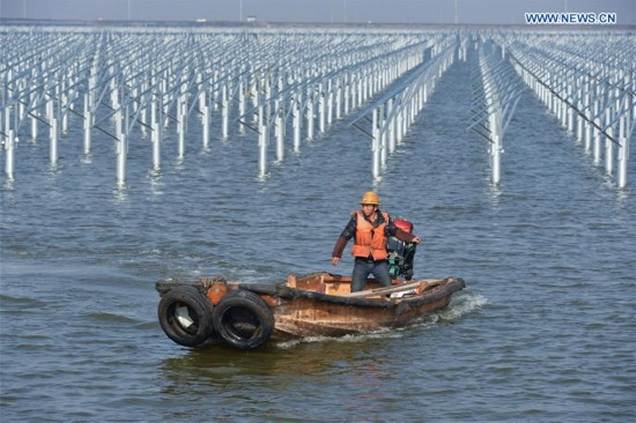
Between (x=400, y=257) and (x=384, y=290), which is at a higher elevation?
(x=400, y=257)

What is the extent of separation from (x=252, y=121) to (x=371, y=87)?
17.8m

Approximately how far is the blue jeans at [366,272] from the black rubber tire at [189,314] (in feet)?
10.1

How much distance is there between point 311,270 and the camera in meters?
34.4

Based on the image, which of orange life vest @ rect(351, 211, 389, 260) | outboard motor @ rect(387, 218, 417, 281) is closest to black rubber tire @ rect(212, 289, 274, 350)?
orange life vest @ rect(351, 211, 389, 260)

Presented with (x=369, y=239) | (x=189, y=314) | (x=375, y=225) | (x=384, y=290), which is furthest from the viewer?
(x=384, y=290)

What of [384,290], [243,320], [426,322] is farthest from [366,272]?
[243,320]

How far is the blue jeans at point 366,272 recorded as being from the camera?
27.2 m

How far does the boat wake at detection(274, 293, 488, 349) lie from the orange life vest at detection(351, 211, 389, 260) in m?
1.19

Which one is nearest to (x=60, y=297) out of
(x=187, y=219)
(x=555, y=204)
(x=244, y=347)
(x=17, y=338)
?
(x=17, y=338)

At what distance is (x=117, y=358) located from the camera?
83.9 feet

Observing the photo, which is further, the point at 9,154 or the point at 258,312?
the point at 9,154

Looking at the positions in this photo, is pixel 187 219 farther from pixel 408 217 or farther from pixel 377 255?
pixel 377 255

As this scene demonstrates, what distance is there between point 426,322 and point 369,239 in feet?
6.33

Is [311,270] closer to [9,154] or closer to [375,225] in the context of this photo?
[375,225]
